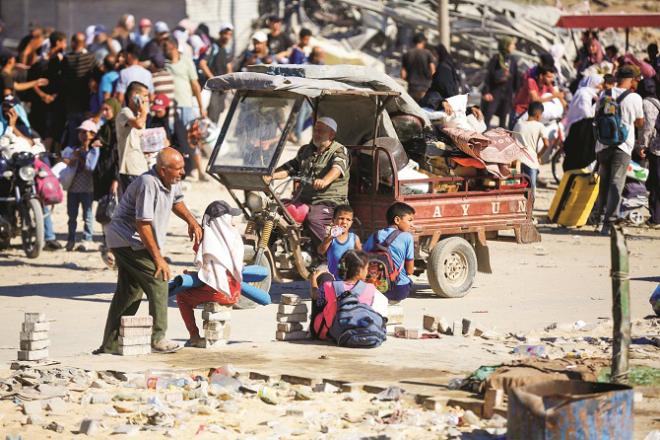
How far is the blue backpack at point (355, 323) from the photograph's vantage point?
9961mm

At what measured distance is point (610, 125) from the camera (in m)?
16.3

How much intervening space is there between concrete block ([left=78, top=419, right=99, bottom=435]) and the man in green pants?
6.93 ft

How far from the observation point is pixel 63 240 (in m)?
17.0

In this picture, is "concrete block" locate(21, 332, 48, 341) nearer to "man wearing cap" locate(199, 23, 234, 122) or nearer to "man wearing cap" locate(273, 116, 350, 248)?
"man wearing cap" locate(273, 116, 350, 248)

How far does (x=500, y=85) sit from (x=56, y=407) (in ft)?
50.5

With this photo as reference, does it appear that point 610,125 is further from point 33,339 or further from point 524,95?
point 33,339

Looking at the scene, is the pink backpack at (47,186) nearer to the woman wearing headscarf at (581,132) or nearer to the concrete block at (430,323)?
the concrete block at (430,323)

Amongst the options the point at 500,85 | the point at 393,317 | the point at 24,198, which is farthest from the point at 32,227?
the point at 500,85

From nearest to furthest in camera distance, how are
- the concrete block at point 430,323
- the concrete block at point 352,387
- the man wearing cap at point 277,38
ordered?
the concrete block at point 352,387 → the concrete block at point 430,323 → the man wearing cap at point 277,38

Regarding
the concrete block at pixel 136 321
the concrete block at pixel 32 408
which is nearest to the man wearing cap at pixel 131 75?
the concrete block at pixel 136 321

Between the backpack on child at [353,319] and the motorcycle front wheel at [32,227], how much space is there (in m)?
6.01

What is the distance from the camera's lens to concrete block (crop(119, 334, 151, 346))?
9773 mm

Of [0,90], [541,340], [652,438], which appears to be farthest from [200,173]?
[652,438]

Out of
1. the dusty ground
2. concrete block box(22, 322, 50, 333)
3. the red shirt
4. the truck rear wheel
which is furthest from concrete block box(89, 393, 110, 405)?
the red shirt
